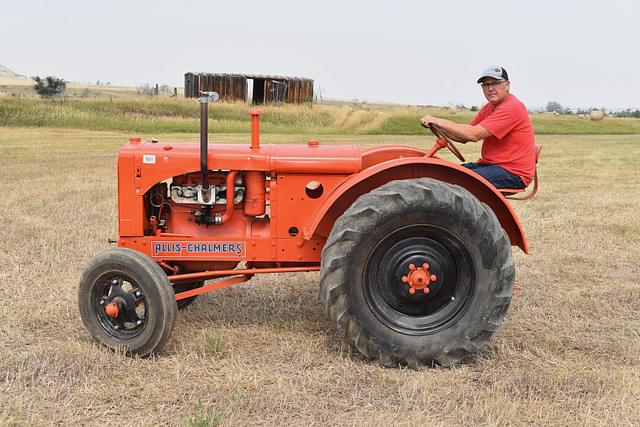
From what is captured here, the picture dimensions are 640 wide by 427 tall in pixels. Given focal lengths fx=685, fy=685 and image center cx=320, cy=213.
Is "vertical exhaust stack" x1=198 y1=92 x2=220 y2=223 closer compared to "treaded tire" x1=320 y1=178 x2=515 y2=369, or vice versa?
"treaded tire" x1=320 y1=178 x2=515 y2=369

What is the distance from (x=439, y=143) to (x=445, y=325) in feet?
3.71

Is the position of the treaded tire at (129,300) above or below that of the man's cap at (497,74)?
below

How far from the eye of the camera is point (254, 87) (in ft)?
130

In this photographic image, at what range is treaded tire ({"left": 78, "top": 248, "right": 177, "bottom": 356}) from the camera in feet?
13.4

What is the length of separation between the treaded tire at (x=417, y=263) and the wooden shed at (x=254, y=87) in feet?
112

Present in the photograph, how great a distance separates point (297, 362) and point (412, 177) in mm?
1347

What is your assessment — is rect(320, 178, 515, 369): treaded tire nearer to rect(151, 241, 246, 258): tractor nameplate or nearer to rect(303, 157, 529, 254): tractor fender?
rect(303, 157, 529, 254): tractor fender

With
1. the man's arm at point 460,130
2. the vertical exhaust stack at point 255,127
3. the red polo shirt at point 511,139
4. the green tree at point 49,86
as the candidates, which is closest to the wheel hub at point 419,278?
the man's arm at point 460,130

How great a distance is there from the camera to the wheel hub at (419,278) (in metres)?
4.07

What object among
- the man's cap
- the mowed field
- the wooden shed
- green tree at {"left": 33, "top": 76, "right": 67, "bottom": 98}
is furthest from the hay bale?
the man's cap

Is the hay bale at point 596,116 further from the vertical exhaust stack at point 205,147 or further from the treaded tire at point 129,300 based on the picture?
the treaded tire at point 129,300

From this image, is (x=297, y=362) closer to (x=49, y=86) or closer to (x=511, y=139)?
(x=511, y=139)

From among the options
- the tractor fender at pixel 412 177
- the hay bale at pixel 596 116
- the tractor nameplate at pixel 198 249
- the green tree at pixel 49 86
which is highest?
the green tree at pixel 49 86

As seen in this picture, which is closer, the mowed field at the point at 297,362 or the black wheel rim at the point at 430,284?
the mowed field at the point at 297,362
